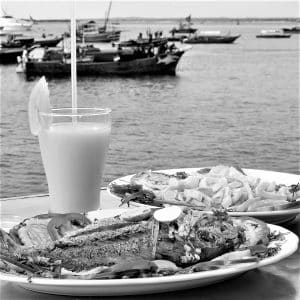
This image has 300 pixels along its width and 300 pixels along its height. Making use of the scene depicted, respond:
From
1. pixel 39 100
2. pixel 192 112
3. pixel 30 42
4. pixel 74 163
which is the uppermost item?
pixel 30 42

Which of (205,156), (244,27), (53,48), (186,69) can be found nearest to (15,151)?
(53,48)

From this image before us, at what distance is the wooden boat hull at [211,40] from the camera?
8.28 m

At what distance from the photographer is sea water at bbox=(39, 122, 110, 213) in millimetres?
1104

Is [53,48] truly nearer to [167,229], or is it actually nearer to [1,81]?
[1,81]

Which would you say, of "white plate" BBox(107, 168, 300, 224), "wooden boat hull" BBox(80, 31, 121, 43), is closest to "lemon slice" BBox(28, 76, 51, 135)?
"white plate" BBox(107, 168, 300, 224)

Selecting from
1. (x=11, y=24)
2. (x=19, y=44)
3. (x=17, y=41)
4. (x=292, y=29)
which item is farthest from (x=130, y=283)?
(x=292, y=29)

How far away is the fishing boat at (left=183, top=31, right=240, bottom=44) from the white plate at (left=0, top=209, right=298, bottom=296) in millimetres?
7523

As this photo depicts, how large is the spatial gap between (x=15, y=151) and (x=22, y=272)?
6.99 m

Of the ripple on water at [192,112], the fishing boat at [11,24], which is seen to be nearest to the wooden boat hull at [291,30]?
the ripple on water at [192,112]

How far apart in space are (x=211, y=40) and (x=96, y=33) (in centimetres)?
162

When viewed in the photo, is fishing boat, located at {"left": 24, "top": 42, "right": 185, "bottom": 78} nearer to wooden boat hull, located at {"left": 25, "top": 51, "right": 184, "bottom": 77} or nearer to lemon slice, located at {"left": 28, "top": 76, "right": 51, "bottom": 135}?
wooden boat hull, located at {"left": 25, "top": 51, "right": 184, "bottom": 77}

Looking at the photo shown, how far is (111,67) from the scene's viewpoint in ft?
27.3

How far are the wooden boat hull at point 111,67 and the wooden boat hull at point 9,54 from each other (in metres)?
0.21

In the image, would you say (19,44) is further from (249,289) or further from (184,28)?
(249,289)
